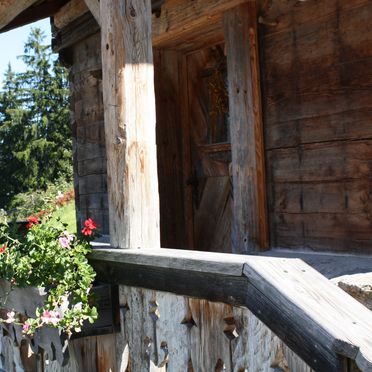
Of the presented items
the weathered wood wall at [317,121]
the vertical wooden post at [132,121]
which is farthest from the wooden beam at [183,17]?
the vertical wooden post at [132,121]

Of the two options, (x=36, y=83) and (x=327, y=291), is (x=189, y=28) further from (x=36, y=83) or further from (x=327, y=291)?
(x=36, y=83)

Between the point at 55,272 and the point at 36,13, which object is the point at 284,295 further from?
the point at 36,13

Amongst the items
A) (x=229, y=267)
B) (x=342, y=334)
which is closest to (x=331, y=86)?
(x=229, y=267)

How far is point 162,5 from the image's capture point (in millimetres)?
5512

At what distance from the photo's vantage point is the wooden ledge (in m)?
1.99

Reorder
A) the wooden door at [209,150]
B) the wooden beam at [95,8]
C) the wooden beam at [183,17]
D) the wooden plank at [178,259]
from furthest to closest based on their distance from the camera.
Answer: the wooden door at [209,150]
the wooden beam at [183,17]
the wooden beam at [95,8]
the wooden plank at [178,259]

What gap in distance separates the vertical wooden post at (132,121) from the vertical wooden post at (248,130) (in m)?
1.18

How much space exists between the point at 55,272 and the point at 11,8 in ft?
8.00

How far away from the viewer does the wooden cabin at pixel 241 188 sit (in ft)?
8.17

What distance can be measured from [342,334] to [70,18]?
5.51 m

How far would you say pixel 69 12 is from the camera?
22.3ft

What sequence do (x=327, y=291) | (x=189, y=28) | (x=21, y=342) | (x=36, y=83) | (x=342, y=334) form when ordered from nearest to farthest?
(x=342, y=334) → (x=327, y=291) → (x=21, y=342) → (x=189, y=28) → (x=36, y=83)

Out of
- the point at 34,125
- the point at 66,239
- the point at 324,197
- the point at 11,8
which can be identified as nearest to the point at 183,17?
the point at 11,8

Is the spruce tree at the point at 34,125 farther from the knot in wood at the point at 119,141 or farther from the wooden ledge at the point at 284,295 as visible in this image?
the wooden ledge at the point at 284,295
